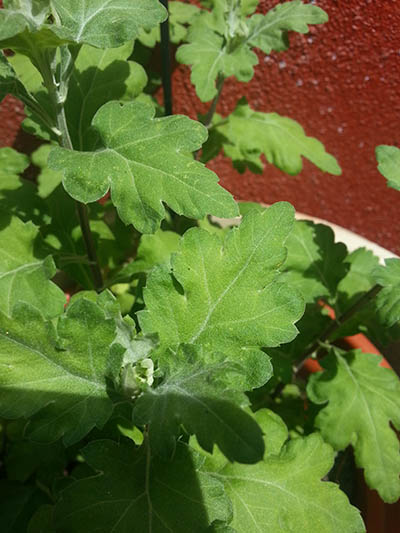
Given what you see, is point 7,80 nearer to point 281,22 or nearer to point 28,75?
point 28,75

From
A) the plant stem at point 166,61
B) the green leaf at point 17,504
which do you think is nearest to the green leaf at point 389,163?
the plant stem at point 166,61

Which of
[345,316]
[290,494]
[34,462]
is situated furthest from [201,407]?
[34,462]

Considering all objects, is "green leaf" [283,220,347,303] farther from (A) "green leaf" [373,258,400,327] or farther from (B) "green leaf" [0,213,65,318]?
(B) "green leaf" [0,213,65,318]

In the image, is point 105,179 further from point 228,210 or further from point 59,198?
point 59,198

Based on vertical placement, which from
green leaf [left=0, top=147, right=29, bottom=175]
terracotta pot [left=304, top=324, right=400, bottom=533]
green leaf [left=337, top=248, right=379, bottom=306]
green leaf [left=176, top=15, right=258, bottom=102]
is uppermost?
green leaf [left=176, top=15, right=258, bottom=102]

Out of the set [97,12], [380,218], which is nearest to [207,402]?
[97,12]

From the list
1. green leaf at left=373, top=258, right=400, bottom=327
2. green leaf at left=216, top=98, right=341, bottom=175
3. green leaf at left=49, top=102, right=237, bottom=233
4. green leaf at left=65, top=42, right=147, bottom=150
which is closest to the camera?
green leaf at left=49, top=102, right=237, bottom=233

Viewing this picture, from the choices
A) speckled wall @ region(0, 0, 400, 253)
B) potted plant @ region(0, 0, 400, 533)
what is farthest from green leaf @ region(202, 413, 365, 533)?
speckled wall @ region(0, 0, 400, 253)
